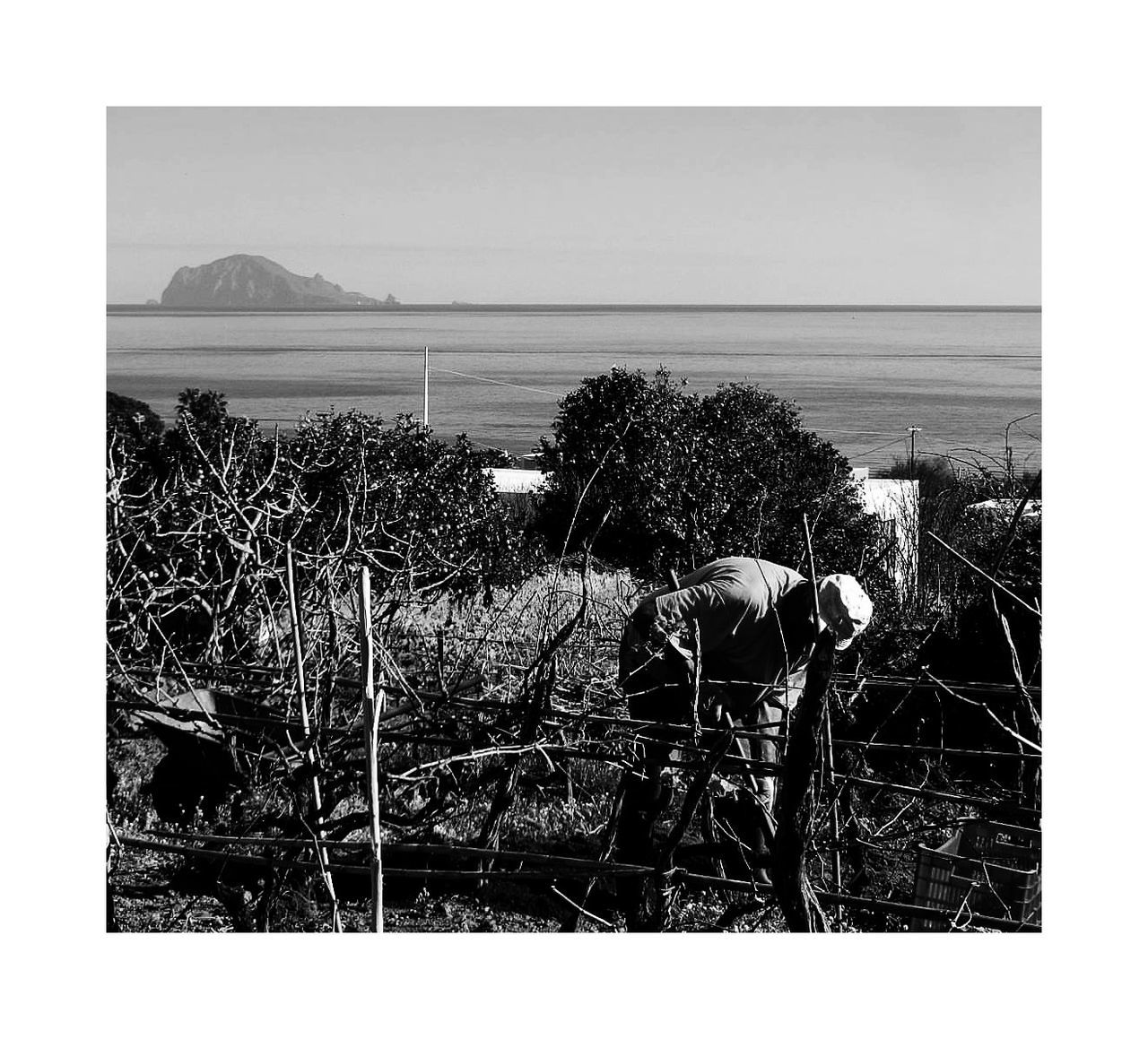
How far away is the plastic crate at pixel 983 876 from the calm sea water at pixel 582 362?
15253 millimetres

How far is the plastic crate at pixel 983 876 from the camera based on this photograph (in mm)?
3105

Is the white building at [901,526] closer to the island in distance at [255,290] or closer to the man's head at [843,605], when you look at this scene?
the man's head at [843,605]

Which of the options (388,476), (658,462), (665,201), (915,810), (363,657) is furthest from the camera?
(665,201)

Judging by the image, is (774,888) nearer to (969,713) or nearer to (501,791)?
(501,791)

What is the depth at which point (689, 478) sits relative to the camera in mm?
8883

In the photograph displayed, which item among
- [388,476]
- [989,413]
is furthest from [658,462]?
[989,413]

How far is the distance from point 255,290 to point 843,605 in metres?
16.3

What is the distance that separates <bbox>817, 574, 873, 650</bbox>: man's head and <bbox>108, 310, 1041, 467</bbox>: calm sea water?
15.2 meters

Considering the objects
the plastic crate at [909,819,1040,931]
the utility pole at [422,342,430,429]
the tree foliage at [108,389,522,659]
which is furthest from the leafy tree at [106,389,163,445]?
the plastic crate at [909,819,1040,931]

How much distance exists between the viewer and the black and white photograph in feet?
10.5

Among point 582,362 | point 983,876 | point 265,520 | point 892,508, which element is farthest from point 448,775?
point 582,362

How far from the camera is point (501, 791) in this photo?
3.36 metres

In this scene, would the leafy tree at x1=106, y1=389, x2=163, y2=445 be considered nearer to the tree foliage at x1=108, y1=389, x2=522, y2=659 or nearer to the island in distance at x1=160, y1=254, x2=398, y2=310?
the tree foliage at x1=108, y1=389, x2=522, y2=659

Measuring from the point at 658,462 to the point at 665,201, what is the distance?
151 inches
